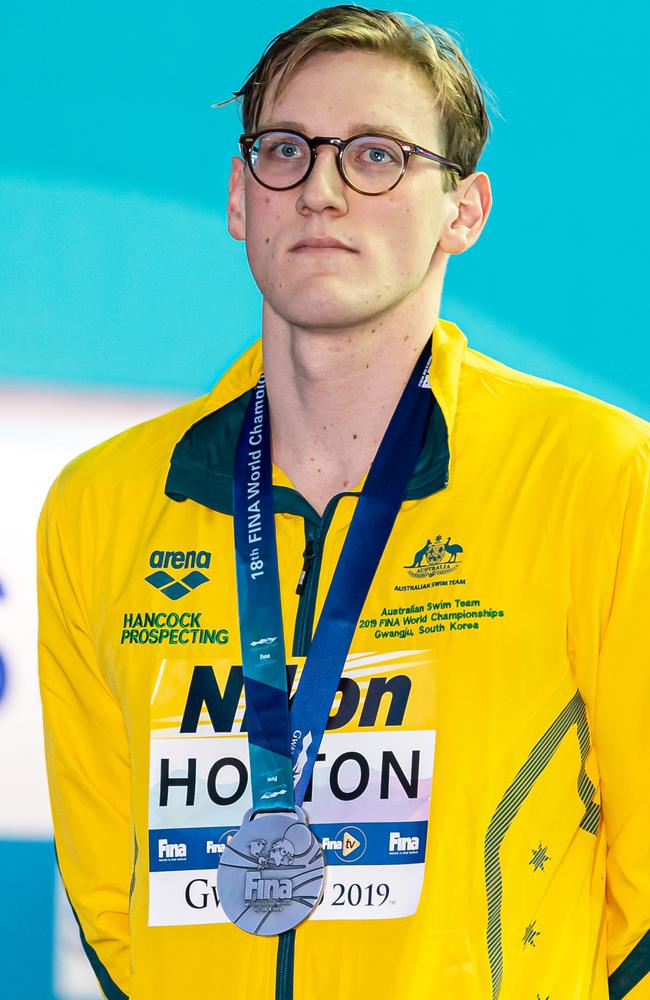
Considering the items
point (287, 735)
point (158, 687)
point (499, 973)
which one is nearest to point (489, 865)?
point (499, 973)

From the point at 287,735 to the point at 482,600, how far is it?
335 millimetres

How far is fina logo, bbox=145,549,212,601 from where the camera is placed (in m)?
2.12

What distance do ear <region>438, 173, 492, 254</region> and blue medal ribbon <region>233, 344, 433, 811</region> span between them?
22 cm

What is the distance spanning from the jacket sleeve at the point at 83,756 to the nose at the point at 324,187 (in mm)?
657

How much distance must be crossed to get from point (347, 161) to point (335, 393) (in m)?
0.35

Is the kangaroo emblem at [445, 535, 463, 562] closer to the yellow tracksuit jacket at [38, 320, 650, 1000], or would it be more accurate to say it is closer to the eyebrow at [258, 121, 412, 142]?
the yellow tracksuit jacket at [38, 320, 650, 1000]

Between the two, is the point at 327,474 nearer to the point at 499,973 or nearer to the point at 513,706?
the point at 513,706

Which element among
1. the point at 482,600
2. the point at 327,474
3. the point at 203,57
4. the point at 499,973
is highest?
the point at 203,57

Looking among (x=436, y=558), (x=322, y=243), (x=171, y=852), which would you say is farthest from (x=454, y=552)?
(x=171, y=852)

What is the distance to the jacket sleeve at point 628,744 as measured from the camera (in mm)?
1932

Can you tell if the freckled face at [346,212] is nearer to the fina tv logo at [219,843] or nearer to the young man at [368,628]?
the young man at [368,628]

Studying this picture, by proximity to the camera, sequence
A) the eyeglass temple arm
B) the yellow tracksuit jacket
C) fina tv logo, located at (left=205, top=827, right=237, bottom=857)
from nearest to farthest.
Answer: the yellow tracksuit jacket < fina tv logo, located at (left=205, top=827, right=237, bottom=857) < the eyeglass temple arm

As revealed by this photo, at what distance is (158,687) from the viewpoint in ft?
6.73

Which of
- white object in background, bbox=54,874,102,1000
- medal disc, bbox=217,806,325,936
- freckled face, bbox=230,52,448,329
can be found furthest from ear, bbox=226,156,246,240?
white object in background, bbox=54,874,102,1000
